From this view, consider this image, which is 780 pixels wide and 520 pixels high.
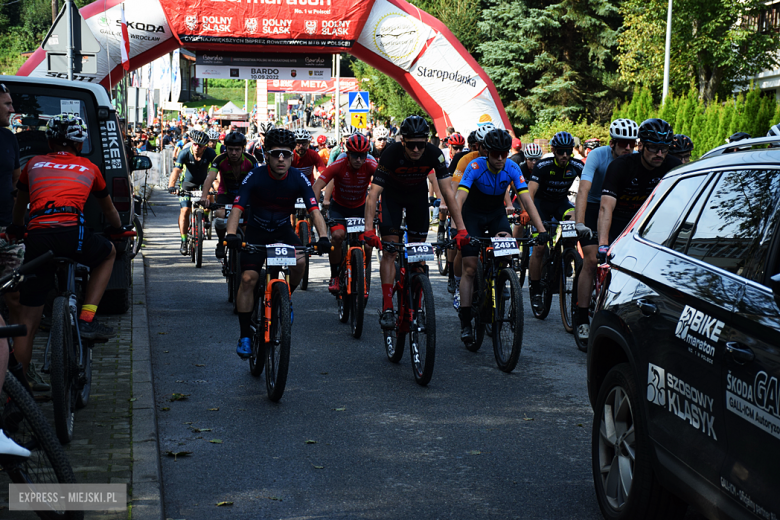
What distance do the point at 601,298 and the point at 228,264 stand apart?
697cm

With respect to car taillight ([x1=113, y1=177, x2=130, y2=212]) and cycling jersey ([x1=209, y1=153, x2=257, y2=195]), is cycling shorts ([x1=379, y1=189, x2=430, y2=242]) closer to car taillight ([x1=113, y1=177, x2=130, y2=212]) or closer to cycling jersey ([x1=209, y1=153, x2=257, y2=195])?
car taillight ([x1=113, y1=177, x2=130, y2=212])

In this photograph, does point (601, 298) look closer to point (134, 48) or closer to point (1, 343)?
point (1, 343)

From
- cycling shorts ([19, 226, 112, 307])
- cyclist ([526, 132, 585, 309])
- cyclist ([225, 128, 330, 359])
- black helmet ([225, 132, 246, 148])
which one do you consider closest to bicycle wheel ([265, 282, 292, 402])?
cyclist ([225, 128, 330, 359])

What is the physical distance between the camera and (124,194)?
29.4 feet

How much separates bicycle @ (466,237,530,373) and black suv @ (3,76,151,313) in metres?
3.44

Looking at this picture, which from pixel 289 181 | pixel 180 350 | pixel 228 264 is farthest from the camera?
pixel 228 264

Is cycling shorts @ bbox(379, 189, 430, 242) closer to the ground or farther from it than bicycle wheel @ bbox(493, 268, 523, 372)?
farther from it

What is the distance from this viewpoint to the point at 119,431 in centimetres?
565

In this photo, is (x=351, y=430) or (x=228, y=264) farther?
(x=228, y=264)

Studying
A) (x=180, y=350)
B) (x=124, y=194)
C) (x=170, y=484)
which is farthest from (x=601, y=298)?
(x=124, y=194)

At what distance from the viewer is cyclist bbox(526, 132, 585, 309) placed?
403 inches

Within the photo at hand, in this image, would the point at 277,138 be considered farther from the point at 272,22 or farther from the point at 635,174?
the point at 272,22

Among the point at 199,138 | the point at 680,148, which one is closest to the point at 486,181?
the point at 680,148

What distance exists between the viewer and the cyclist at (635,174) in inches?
302
